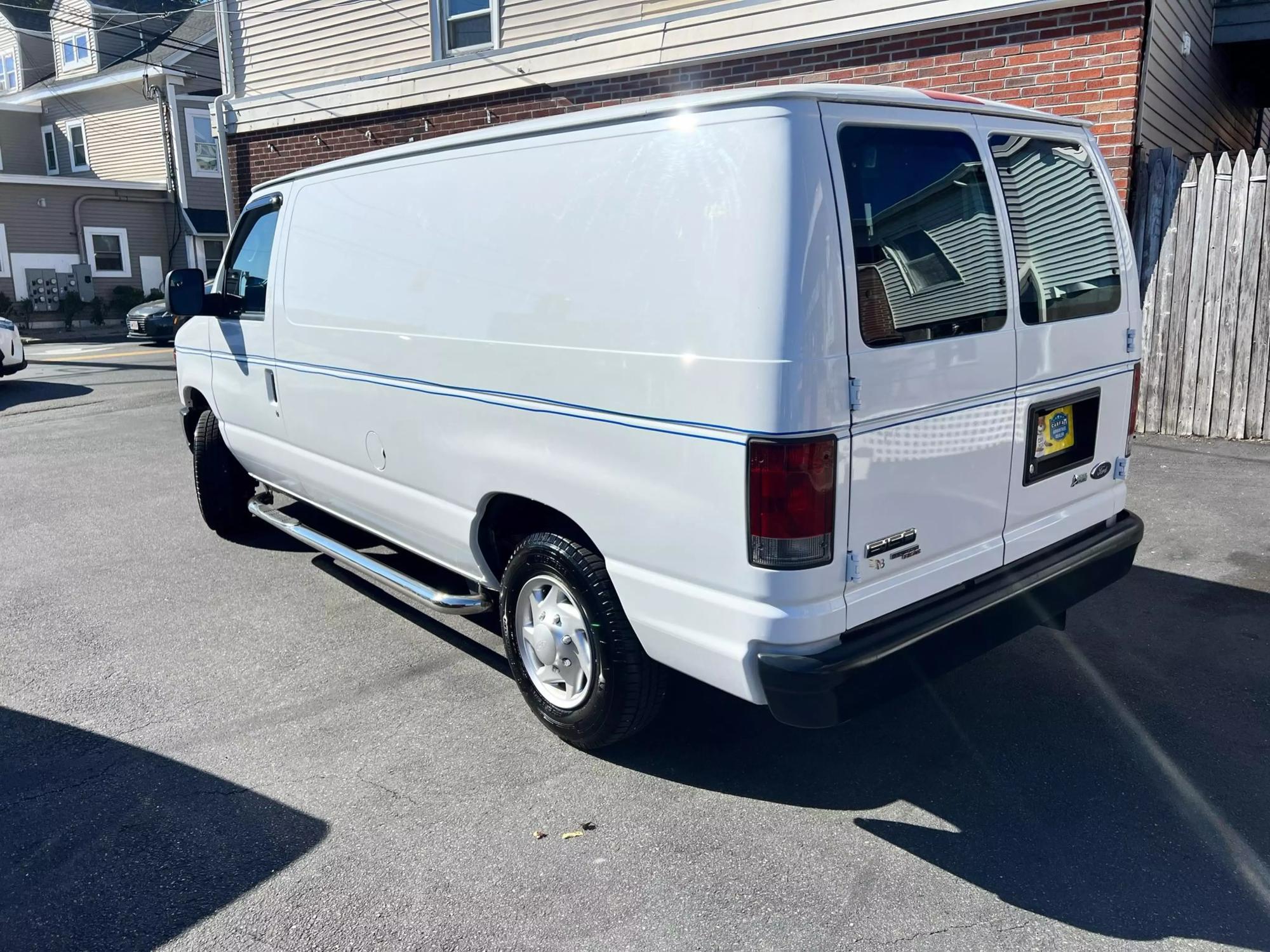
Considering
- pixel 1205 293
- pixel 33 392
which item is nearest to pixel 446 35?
pixel 33 392

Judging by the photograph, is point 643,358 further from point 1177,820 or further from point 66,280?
point 66,280

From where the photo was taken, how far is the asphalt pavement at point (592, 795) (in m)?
2.81

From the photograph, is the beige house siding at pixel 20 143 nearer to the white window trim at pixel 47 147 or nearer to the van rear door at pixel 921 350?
the white window trim at pixel 47 147

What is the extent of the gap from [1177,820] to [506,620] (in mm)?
2388

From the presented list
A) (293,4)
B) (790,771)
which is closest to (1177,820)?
(790,771)

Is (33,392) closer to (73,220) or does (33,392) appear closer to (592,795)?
(592,795)

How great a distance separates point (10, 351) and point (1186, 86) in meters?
14.8

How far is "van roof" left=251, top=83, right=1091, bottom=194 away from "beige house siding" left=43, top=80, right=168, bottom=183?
2760 centimetres

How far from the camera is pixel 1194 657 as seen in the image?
4.39 metres

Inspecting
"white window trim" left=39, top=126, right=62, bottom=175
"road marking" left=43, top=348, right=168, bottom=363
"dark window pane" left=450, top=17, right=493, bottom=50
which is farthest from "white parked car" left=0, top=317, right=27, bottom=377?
"white window trim" left=39, top=126, right=62, bottom=175

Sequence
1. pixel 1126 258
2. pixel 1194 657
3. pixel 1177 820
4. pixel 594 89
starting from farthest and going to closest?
pixel 594 89 < pixel 1194 657 < pixel 1126 258 < pixel 1177 820

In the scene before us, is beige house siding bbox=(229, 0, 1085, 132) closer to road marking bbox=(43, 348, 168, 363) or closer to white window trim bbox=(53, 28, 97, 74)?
road marking bbox=(43, 348, 168, 363)

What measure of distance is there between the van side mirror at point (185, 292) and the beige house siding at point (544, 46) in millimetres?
5948

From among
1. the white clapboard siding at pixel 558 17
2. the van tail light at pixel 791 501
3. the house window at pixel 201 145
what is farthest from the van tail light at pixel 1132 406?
the house window at pixel 201 145
